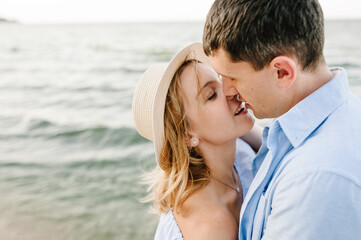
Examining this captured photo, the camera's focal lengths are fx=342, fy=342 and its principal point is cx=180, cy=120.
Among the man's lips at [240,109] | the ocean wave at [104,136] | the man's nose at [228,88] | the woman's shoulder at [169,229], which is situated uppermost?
the man's nose at [228,88]

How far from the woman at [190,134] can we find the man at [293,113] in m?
0.48

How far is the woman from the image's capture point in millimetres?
2572

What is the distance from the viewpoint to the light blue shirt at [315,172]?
143 centimetres

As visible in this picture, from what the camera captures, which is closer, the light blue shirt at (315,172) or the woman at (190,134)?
the light blue shirt at (315,172)

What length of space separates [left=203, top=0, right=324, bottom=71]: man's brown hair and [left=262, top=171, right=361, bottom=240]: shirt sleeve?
2.25ft

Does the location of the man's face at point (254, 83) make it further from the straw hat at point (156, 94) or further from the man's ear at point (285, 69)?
the straw hat at point (156, 94)

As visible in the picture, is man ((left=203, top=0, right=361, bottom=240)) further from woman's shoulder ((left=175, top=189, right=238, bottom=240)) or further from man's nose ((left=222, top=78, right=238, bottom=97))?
woman's shoulder ((left=175, top=189, right=238, bottom=240))

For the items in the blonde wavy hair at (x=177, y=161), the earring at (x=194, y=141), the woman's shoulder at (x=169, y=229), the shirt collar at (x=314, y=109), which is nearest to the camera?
the shirt collar at (x=314, y=109)

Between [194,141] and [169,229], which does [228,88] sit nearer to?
[194,141]

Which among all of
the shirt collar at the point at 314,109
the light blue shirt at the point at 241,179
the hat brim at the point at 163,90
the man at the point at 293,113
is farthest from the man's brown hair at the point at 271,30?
the light blue shirt at the point at 241,179

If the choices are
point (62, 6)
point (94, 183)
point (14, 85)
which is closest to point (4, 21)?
point (62, 6)

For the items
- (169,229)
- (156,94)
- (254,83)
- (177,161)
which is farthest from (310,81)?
(169,229)

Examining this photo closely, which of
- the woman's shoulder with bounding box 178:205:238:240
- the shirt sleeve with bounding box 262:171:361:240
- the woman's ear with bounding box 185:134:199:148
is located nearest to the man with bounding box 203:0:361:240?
the shirt sleeve with bounding box 262:171:361:240

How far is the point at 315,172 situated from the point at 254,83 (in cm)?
72
